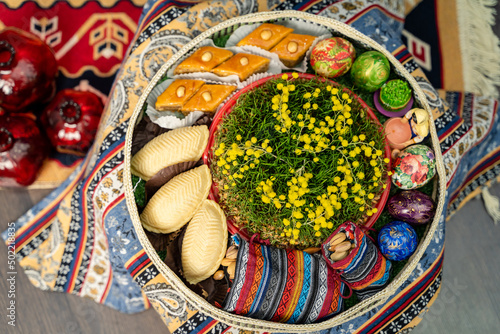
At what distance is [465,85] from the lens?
1.40 metres

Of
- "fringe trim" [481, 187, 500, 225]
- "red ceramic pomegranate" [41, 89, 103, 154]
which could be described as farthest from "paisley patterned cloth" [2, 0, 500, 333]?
"fringe trim" [481, 187, 500, 225]

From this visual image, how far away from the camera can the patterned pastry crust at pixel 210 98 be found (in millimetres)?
850

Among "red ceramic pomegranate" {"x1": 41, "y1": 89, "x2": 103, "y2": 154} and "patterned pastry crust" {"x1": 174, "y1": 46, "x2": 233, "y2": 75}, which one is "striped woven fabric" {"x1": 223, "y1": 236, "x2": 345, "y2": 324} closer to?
"patterned pastry crust" {"x1": 174, "y1": 46, "x2": 233, "y2": 75}

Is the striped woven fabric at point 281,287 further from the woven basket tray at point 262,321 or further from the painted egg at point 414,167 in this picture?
the painted egg at point 414,167

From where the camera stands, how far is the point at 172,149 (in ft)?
2.68

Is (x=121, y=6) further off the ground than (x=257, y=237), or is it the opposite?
(x=121, y=6)

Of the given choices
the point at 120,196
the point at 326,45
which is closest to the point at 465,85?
the point at 326,45

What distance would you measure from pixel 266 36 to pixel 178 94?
25 centimetres

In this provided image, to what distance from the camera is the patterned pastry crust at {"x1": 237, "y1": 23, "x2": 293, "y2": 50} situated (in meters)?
0.88

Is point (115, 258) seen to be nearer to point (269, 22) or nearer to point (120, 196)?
point (120, 196)

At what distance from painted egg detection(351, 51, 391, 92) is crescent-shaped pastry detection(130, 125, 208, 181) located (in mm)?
388

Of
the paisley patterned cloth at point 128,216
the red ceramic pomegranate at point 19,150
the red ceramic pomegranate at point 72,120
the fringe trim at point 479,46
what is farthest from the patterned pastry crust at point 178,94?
the fringe trim at point 479,46

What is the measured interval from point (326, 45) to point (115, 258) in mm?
798

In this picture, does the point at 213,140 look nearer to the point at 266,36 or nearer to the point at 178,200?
the point at 178,200
